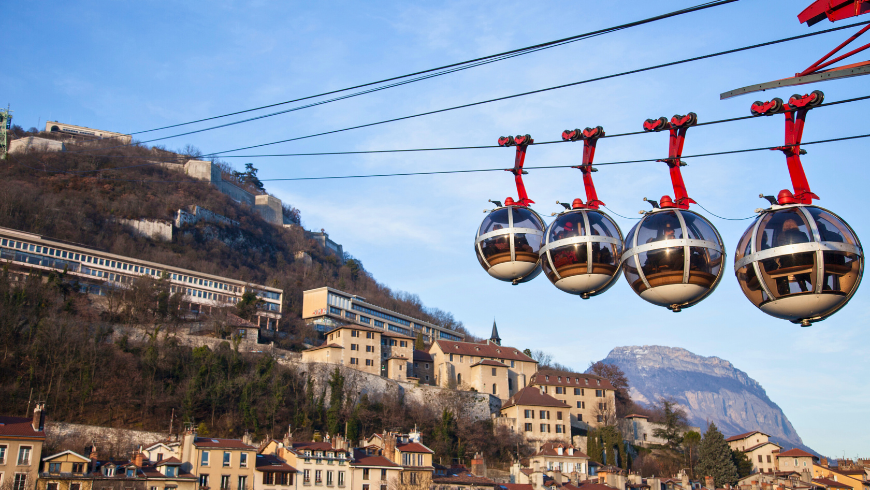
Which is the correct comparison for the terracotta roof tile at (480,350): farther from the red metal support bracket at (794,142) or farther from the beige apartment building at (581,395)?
the red metal support bracket at (794,142)

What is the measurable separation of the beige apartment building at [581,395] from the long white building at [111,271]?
30.1m

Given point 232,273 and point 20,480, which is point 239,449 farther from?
point 232,273

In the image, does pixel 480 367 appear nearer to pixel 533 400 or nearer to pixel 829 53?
pixel 533 400

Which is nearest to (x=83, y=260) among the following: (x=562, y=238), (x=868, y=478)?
(x=868, y=478)

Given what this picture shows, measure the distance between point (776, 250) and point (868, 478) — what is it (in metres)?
61.6

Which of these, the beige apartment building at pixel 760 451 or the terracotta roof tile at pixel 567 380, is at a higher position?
the terracotta roof tile at pixel 567 380

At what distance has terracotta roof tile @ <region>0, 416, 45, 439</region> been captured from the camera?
3900cm

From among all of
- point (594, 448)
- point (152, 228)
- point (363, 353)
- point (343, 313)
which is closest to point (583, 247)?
point (594, 448)

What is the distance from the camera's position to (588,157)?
384 inches

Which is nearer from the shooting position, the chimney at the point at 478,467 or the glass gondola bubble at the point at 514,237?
the glass gondola bubble at the point at 514,237

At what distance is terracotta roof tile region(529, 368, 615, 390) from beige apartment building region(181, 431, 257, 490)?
43712 mm

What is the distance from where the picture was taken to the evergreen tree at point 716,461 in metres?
63.8

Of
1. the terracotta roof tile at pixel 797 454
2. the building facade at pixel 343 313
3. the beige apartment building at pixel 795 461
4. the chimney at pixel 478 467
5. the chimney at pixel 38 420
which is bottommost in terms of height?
the chimney at pixel 478 467

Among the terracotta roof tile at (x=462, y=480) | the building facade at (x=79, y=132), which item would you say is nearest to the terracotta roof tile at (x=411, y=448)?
the terracotta roof tile at (x=462, y=480)
